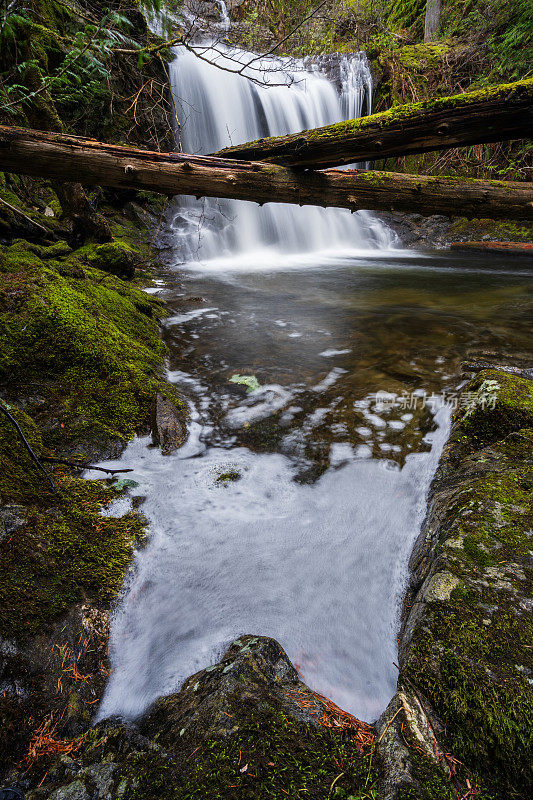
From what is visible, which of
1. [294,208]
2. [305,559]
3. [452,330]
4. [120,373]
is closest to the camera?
[305,559]

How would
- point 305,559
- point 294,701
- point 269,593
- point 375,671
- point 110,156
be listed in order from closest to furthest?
point 294,701 → point 375,671 → point 269,593 → point 305,559 → point 110,156

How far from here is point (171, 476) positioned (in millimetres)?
2854

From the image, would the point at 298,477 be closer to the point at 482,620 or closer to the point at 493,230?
the point at 482,620

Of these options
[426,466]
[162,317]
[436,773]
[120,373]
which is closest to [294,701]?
[436,773]

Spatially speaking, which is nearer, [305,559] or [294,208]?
[305,559]

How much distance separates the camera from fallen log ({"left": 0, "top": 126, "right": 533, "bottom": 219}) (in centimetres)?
376

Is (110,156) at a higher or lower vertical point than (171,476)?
higher

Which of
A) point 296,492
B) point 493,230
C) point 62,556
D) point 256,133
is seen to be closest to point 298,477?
point 296,492

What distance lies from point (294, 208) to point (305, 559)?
1422 centimetres

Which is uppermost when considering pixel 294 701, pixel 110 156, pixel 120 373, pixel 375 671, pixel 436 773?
pixel 110 156

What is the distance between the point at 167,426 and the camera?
10.5ft

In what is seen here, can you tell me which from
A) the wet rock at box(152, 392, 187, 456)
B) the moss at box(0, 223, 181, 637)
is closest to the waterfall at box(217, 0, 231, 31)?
the moss at box(0, 223, 181, 637)

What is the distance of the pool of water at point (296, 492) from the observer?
187 cm

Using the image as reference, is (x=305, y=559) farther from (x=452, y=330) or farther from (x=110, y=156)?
(x=452, y=330)
